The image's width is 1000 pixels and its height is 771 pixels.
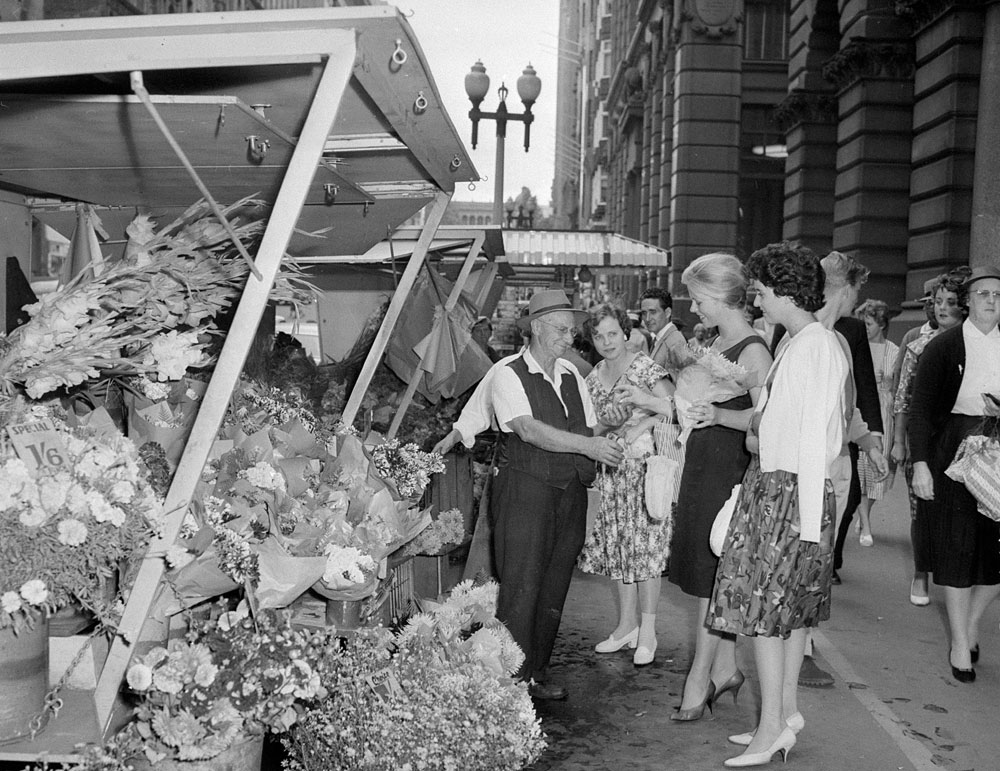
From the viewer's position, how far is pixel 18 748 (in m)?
2.90

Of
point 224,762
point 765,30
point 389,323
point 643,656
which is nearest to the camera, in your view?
point 224,762

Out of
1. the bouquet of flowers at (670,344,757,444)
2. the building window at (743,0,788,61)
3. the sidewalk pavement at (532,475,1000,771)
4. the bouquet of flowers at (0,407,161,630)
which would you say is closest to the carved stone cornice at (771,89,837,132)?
the building window at (743,0,788,61)

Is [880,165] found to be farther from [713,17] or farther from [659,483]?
[713,17]

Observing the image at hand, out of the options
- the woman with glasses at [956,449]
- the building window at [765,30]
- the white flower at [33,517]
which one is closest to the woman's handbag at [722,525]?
the woman with glasses at [956,449]

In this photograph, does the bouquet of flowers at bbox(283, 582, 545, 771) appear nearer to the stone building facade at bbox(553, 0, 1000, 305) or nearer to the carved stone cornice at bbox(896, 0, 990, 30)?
the stone building facade at bbox(553, 0, 1000, 305)

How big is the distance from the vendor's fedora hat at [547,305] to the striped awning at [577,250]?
978cm

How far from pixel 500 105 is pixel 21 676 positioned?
1546 centimetres

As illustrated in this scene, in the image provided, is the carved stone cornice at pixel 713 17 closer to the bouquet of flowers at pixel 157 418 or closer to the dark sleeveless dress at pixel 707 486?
the dark sleeveless dress at pixel 707 486

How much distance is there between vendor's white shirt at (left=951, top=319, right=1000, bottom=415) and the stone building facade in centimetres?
626

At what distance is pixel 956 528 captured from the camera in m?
5.89

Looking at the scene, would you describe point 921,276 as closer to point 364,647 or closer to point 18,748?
point 364,647

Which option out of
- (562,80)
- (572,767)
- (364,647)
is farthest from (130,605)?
(562,80)

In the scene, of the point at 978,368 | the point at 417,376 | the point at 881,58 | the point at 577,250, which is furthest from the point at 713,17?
the point at 978,368

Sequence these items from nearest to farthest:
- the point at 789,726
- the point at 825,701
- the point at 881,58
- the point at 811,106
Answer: the point at 789,726, the point at 825,701, the point at 881,58, the point at 811,106
